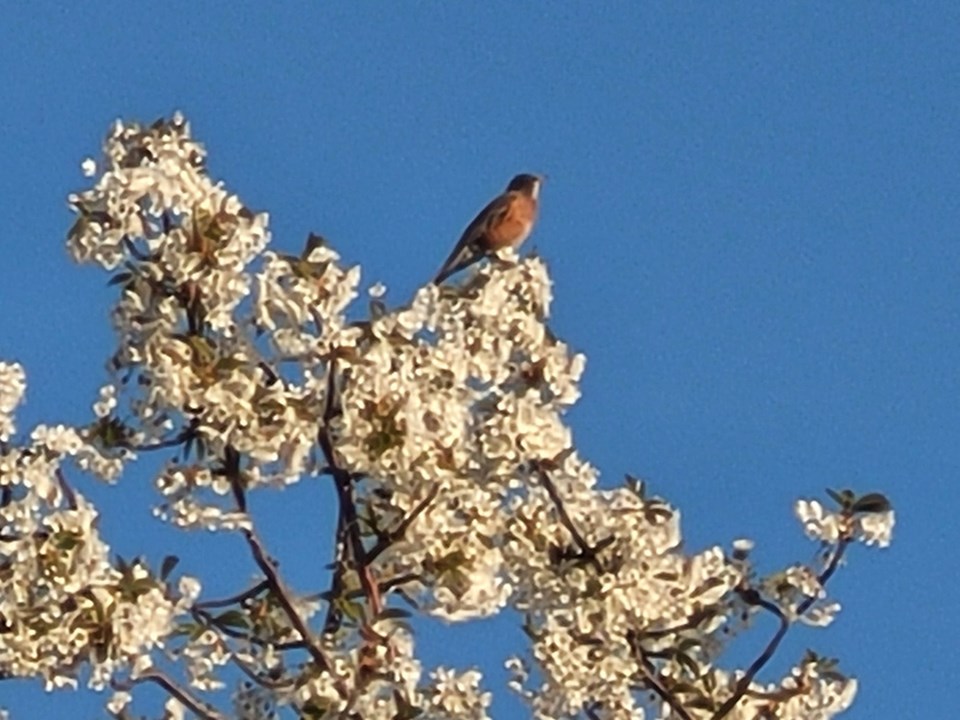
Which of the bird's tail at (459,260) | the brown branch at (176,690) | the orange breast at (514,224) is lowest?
the brown branch at (176,690)

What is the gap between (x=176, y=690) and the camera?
7156 millimetres

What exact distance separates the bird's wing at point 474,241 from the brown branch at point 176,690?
1597 millimetres

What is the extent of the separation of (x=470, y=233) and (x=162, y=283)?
9.63 feet

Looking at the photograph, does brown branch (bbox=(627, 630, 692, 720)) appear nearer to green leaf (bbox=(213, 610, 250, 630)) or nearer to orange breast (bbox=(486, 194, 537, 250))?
green leaf (bbox=(213, 610, 250, 630))

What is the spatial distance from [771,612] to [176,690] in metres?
2.01

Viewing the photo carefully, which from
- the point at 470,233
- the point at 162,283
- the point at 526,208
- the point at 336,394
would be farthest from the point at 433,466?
the point at 526,208

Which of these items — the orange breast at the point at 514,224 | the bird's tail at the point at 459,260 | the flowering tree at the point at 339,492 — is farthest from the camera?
the orange breast at the point at 514,224

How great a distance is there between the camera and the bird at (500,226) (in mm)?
8780

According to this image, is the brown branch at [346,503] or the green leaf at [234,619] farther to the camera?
the green leaf at [234,619]

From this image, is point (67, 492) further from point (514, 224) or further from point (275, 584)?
point (514, 224)

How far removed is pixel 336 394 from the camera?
6.94m

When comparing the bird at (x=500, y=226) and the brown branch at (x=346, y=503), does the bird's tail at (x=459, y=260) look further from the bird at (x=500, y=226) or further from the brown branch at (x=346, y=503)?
the brown branch at (x=346, y=503)

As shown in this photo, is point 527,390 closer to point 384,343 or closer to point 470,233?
point 384,343

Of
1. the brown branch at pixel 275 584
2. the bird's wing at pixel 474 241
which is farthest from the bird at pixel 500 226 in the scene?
the brown branch at pixel 275 584
